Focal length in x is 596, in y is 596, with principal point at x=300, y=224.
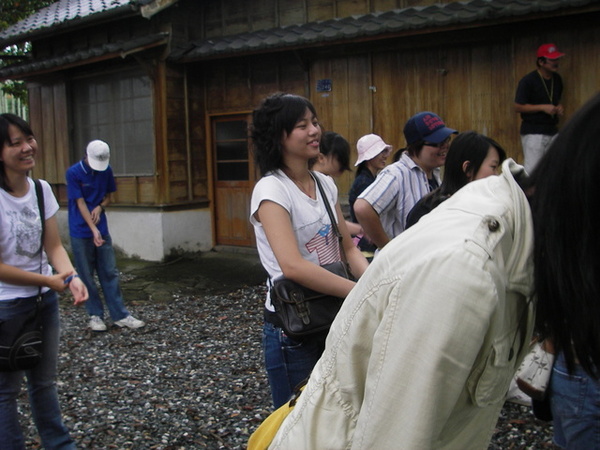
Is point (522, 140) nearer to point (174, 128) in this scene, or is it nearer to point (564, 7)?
point (564, 7)

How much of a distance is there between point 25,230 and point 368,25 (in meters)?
5.71

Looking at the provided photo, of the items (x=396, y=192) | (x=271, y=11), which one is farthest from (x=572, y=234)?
(x=271, y=11)

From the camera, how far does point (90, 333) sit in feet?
20.7

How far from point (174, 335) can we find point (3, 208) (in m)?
3.51

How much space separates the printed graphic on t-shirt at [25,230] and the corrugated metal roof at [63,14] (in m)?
6.94

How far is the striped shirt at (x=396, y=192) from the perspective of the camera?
364cm

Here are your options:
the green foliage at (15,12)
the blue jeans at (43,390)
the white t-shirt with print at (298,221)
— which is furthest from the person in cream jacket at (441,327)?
the green foliage at (15,12)

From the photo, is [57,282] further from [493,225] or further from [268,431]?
[493,225]

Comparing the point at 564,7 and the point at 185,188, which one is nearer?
the point at 564,7

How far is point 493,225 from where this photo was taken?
1.07 m

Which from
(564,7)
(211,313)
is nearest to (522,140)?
(564,7)

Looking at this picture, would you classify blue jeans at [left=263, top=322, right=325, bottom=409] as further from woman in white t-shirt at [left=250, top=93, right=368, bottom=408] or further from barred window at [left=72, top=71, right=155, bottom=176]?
barred window at [left=72, top=71, right=155, bottom=176]

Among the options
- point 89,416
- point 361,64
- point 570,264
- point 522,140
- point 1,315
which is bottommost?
point 89,416

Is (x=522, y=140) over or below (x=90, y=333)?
over
